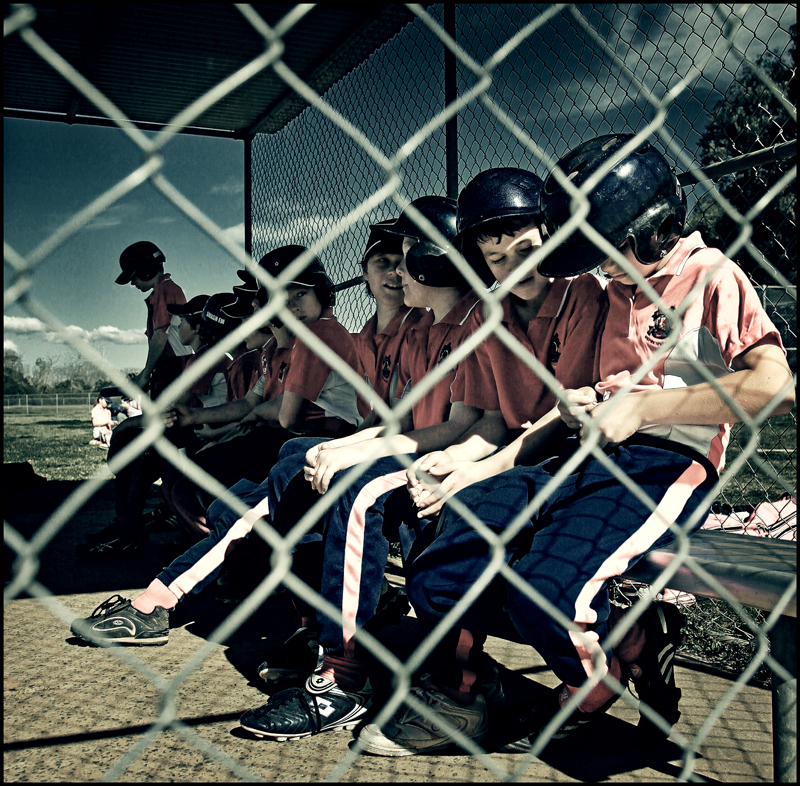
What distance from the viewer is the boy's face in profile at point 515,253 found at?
7.27ft

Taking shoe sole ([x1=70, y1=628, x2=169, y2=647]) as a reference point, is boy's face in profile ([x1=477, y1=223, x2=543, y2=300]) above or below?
above

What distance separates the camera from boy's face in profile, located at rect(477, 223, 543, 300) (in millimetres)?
2217

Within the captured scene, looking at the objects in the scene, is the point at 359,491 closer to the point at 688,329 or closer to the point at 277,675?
the point at 277,675

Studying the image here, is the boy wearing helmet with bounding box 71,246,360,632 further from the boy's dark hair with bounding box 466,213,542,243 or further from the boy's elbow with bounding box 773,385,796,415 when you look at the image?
the boy's elbow with bounding box 773,385,796,415

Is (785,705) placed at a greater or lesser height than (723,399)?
lesser

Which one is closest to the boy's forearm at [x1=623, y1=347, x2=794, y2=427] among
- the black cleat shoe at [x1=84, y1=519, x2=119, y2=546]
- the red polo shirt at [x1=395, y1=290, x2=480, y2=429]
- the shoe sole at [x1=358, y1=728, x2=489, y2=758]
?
the red polo shirt at [x1=395, y1=290, x2=480, y2=429]

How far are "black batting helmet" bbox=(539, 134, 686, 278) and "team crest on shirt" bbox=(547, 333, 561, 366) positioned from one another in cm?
34

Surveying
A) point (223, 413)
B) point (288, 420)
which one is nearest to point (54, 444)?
point (223, 413)

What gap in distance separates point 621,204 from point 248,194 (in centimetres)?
507

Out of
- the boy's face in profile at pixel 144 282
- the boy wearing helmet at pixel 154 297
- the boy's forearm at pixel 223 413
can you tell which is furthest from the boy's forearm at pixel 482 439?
the boy's face in profile at pixel 144 282

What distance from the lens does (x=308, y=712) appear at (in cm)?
200

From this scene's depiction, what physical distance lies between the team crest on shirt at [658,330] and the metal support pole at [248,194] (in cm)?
475

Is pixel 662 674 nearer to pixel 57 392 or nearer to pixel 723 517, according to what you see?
pixel 723 517

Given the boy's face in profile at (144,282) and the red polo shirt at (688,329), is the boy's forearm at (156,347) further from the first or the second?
the red polo shirt at (688,329)
